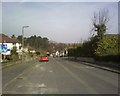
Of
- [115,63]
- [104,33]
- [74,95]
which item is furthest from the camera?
[104,33]

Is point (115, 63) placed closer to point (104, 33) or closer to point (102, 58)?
point (102, 58)

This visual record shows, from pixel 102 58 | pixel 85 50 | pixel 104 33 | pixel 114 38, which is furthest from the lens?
pixel 85 50

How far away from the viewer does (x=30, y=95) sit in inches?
502

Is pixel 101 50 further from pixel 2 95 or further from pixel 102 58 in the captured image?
pixel 2 95

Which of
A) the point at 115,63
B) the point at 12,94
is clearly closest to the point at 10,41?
the point at 115,63

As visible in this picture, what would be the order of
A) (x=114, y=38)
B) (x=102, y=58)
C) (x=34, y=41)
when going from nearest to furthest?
1. (x=102, y=58)
2. (x=114, y=38)
3. (x=34, y=41)

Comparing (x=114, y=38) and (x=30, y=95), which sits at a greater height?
(x=114, y=38)

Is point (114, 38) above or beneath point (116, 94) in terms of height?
above

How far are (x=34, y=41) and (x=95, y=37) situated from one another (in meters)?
137

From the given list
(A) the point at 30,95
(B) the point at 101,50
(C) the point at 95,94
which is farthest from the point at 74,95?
(B) the point at 101,50

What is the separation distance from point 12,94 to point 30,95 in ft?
2.98

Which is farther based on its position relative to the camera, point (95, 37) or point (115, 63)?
point (95, 37)

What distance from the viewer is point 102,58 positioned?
5200cm

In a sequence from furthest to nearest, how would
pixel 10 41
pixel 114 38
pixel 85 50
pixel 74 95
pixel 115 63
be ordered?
1. pixel 10 41
2. pixel 85 50
3. pixel 114 38
4. pixel 115 63
5. pixel 74 95
